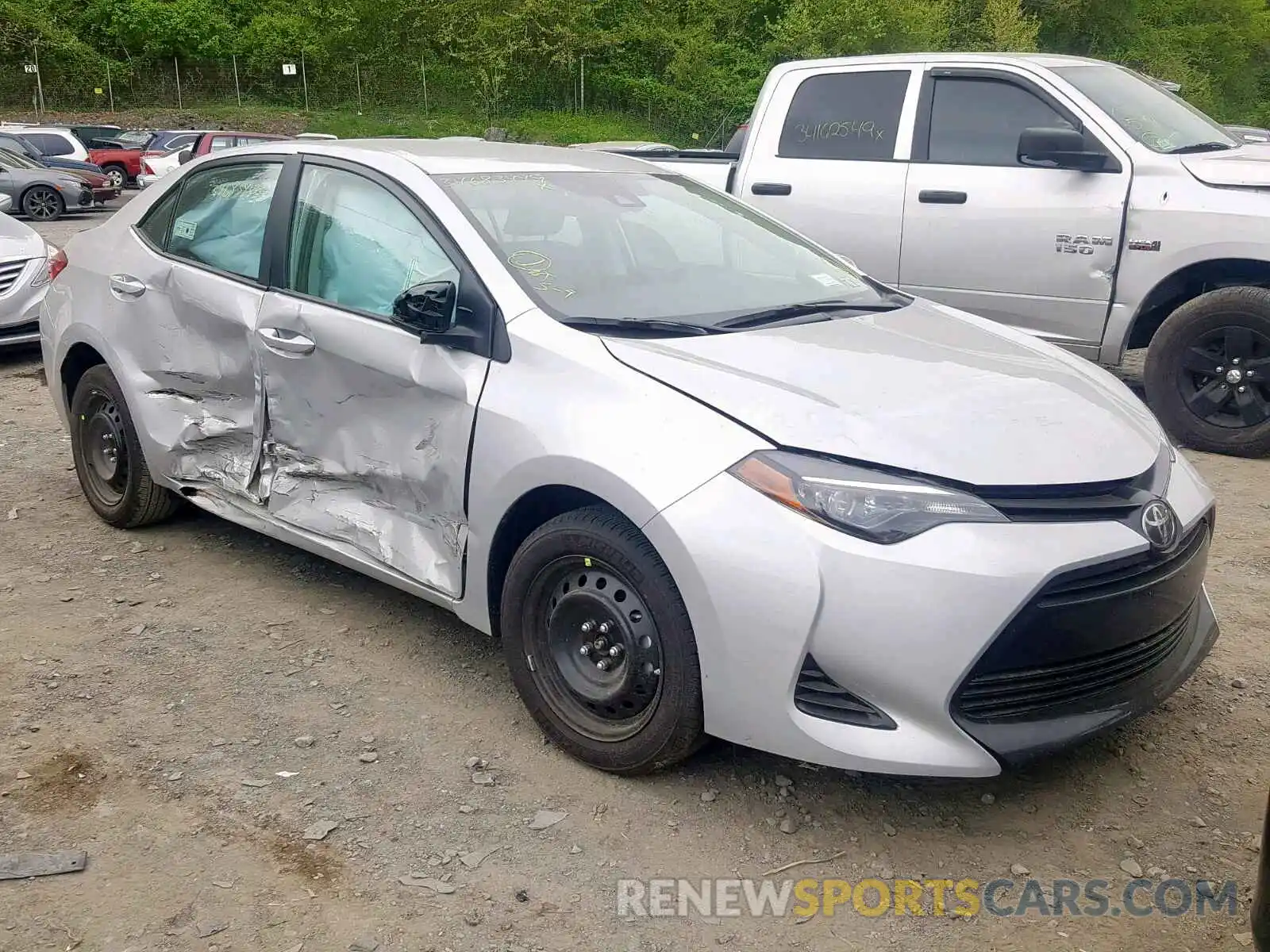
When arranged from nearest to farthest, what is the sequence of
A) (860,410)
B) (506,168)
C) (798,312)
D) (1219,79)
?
(860,410) → (798,312) → (506,168) → (1219,79)

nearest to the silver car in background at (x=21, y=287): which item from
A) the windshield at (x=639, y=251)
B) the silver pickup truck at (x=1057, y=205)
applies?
the silver pickup truck at (x=1057, y=205)

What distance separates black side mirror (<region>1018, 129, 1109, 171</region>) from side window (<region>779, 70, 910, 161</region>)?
0.90m

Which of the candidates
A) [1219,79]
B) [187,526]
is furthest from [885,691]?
[1219,79]

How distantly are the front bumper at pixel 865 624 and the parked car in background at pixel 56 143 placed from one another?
89.4 ft

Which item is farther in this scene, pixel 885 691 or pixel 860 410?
pixel 860 410

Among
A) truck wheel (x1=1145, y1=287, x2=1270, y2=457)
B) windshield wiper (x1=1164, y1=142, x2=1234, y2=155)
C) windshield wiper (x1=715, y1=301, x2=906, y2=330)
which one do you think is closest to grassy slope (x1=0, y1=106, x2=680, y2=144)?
windshield wiper (x1=1164, y1=142, x2=1234, y2=155)

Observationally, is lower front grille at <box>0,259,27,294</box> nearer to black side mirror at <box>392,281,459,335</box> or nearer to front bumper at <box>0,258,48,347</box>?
front bumper at <box>0,258,48,347</box>

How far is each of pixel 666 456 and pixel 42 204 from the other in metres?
21.5

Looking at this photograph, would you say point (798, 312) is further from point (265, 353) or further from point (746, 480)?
point (265, 353)

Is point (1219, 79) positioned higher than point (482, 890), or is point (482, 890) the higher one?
point (1219, 79)

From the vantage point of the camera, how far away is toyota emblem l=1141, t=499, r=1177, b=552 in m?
2.83

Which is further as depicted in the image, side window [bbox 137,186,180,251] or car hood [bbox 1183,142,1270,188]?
car hood [bbox 1183,142,1270,188]

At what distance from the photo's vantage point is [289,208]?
412cm

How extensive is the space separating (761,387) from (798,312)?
2.47ft
